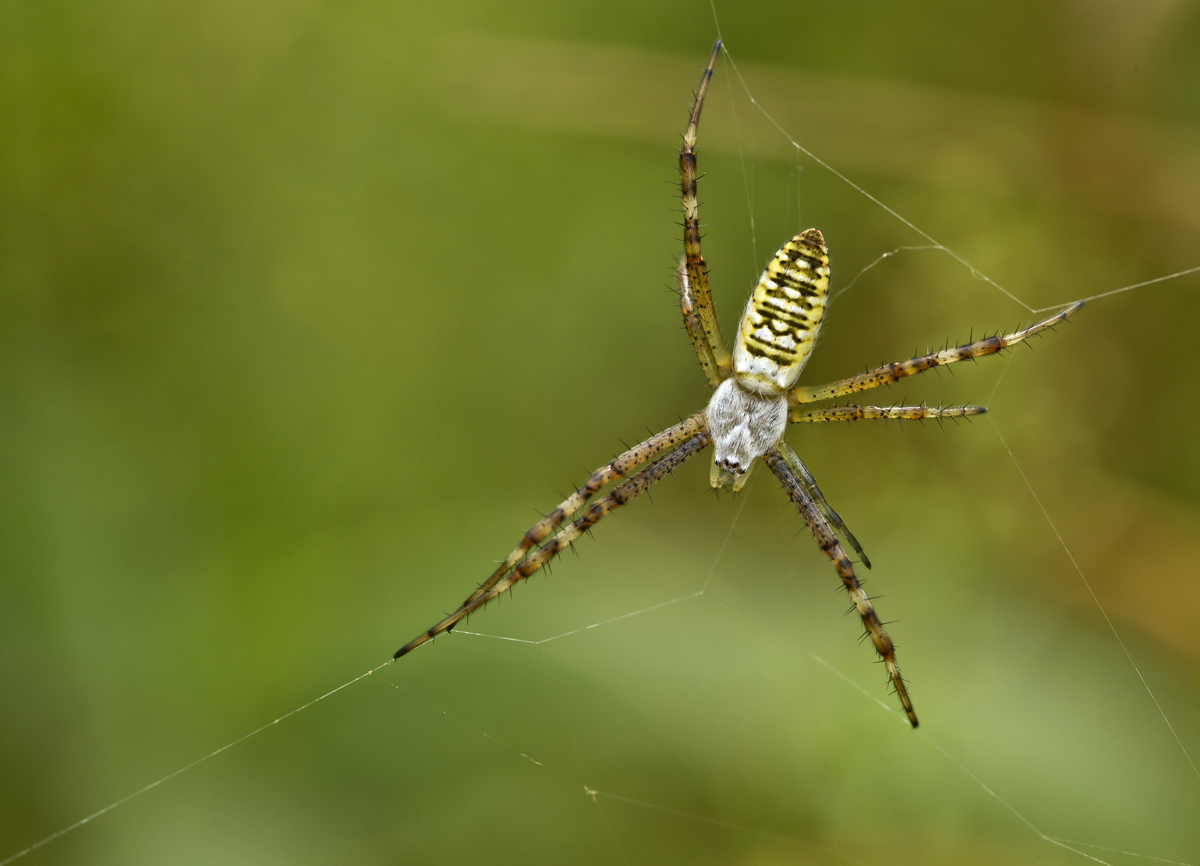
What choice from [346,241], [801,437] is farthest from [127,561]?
[801,437]

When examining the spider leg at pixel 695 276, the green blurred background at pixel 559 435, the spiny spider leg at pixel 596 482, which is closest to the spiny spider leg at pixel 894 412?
the spider leg at pixel 695 276

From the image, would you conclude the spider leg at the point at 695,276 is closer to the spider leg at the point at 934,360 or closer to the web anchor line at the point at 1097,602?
the spider leg at the point at 934,360

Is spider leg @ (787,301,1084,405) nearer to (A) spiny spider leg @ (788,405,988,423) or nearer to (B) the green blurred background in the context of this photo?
(A) spiny spider leg @ (788,405,988,423)

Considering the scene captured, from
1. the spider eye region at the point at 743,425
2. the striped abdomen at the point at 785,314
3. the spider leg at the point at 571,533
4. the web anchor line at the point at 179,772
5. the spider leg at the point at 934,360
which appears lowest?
the web anchor line at the point at 179,772

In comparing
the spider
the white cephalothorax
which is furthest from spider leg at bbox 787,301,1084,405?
the white cephalothorax

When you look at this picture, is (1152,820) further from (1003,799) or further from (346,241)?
(346,241)

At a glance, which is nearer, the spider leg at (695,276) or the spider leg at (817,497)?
the spider leg at (695,276)
